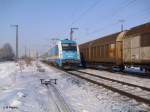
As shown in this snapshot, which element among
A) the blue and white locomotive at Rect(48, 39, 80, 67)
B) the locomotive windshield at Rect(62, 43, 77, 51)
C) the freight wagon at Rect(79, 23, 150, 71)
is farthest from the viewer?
the locomotive windshield at Rect(62, 43, 77, 51)

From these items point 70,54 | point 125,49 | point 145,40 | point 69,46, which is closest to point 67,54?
point 70,54

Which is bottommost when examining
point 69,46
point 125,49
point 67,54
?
point 67,54

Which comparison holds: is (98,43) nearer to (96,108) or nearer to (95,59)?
(95,59)

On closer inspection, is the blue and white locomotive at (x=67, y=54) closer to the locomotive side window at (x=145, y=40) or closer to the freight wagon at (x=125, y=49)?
the freight wagon at (x=125, y=49)

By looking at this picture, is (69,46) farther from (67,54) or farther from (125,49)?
(125,49)

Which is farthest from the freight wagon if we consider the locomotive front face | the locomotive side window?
the locomotive front face

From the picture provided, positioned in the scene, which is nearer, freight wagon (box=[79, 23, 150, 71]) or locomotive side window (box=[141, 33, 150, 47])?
locomotive side window (box=[141, 33, 150, 47])

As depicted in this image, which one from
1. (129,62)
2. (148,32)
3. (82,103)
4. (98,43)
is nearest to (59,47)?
(98,43)

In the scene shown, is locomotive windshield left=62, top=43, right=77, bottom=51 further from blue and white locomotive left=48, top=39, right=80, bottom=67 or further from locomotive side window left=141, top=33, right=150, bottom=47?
locomotive side window left=141, top=33, right=150, bottom=47

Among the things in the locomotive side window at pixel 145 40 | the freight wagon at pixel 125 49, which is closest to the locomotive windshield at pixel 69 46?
the freight wagon at pixel 125 49

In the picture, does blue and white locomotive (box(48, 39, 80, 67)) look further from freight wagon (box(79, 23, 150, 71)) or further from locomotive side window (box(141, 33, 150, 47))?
locomotive side window (box(141, 33, 150, 47))

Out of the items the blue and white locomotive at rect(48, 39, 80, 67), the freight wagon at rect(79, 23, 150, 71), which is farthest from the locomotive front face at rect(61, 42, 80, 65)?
the freight wagon at rect(79, 23, 150, 71)

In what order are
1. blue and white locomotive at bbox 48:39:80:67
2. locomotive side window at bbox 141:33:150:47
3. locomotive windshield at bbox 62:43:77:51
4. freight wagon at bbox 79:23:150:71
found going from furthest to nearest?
1. locomotive windshield at bbox 62:43:77:51
2. blue and white locomotive at bbox 48:39:80:67
3. freight wagon at bbox 79:23:150:71
4. locomotive side window at bbox 141:33:150:47

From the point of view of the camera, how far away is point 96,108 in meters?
9.12
